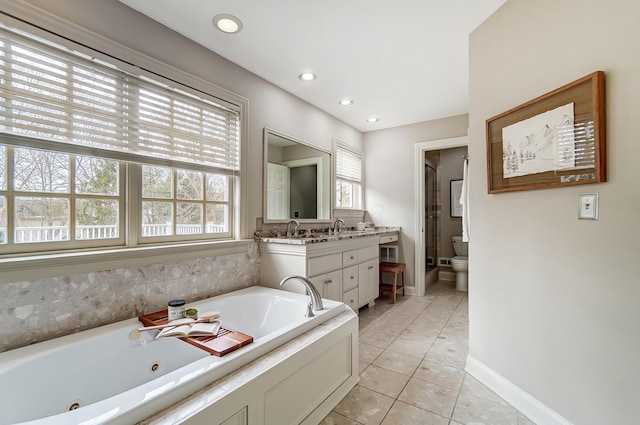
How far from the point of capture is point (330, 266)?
2.72m

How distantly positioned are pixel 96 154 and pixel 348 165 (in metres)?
3.01

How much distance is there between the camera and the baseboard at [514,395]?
58.4 inches

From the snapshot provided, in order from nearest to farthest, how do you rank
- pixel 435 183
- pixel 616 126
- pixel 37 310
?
pixel 616 126 < pixel 37 310 < pixel 435 183

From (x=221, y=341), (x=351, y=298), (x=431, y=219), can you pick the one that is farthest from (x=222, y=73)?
(x=431, y=219)

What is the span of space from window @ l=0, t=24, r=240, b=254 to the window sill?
0.39 ft

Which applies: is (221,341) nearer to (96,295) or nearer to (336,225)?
(96,295)

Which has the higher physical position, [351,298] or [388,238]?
[388,238]

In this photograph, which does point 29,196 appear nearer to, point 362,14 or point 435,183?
point 362,14

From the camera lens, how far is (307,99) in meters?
3.25

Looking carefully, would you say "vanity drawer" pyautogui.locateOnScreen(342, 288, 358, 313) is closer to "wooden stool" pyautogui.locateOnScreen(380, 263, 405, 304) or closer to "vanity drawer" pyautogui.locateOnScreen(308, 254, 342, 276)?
"vanity drawer" pyautogui.locateOnScreen(308, 254, 342, 276)

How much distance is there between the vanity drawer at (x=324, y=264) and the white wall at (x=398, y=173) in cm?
161

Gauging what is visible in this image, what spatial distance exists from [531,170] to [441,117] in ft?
8.17

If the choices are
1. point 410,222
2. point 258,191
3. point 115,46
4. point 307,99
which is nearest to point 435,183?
point 410,222

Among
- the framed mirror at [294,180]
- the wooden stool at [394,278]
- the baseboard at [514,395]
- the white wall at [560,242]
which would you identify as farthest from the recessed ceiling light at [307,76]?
the baseboard at [514,395]
